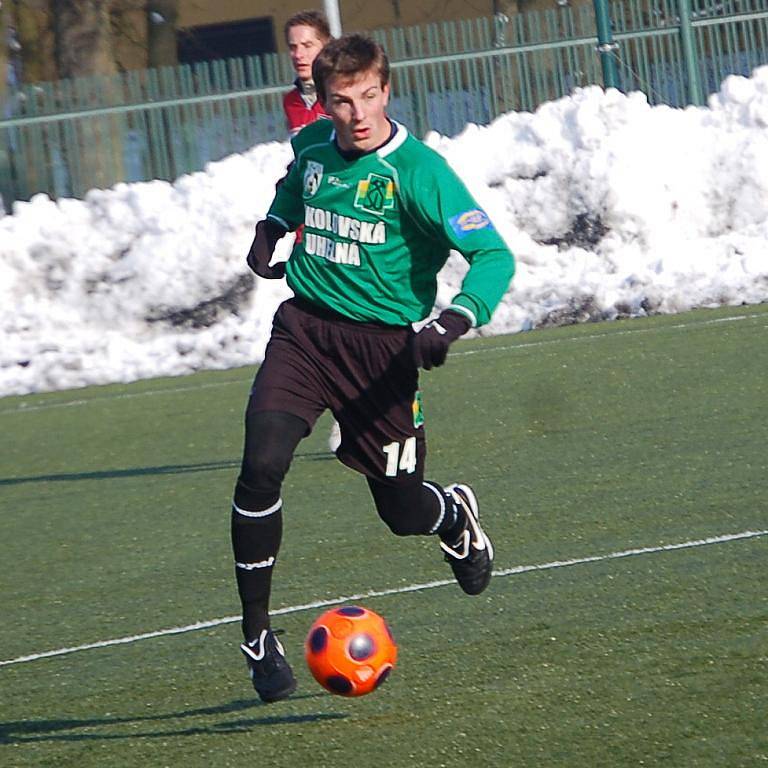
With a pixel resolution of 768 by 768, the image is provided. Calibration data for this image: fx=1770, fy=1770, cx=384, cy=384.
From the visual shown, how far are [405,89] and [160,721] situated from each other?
14916mm

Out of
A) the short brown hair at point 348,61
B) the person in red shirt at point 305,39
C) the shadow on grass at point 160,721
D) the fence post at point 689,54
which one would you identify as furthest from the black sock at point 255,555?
the fence post at point 689,54

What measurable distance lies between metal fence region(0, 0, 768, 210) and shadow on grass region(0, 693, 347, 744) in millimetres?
14474

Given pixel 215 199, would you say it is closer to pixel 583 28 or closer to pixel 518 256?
pixel 518 256

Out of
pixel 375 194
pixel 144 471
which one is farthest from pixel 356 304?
pixel 144 471

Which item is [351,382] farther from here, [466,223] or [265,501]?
[466,223]

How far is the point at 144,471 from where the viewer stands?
10180 millimetres

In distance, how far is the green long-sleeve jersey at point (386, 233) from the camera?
16.8 ft

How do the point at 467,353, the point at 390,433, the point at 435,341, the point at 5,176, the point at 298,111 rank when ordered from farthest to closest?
the point at 5,176 → the point at 467,353 → the point at 298,111 → the point at 390,433 → the point at 435,341

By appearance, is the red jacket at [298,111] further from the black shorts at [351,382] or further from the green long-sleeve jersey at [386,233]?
the black shorts at [351,382]

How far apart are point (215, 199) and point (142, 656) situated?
11.4 metres

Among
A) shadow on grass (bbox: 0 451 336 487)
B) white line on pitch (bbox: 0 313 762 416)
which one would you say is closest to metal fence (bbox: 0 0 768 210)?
white line on pitch (bbox: 0 313 762 416)

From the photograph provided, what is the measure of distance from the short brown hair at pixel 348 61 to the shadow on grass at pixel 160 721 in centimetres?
180

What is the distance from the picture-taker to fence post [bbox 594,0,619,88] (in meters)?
18.6

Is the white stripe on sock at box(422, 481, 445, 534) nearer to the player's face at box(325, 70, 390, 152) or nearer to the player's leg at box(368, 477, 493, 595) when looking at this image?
the player's leg at box(368, 477, 493, 595)
